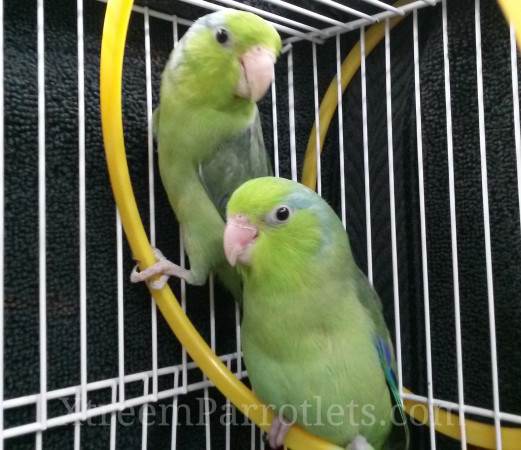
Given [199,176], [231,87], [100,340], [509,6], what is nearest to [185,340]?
[100,340]

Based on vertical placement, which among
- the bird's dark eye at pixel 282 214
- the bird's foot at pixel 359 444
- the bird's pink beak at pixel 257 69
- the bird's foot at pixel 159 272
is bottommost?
the bird's foot at pixel 359 444

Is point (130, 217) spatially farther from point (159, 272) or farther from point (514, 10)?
point (514, 10)

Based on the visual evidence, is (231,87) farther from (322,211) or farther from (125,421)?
(125,421)

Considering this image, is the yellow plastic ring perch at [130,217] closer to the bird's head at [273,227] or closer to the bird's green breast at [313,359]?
the bird's green breast at [313,359]

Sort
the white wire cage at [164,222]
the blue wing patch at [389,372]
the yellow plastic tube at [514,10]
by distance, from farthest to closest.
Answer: the blue wing patch at [389,372] < the white wire cage at [164,222] < the yellow plastic tube at [514,10]

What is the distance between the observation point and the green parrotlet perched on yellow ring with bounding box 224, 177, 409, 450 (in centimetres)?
86

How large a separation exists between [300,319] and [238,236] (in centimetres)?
17

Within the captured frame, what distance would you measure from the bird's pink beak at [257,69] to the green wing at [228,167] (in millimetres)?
106

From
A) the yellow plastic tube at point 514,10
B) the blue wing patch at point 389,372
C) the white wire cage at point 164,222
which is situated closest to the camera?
the yellow plastic tube at point 514,10

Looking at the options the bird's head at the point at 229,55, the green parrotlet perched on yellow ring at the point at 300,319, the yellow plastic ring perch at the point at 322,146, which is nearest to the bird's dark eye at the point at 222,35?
the bird's head at the point at 229,55

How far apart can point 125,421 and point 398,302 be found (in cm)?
57

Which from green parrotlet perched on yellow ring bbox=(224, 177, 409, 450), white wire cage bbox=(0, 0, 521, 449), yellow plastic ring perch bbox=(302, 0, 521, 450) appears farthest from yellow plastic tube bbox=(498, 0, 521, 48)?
green parrotlet perched on yellow ring bbox=(224, 177, 409, 450)

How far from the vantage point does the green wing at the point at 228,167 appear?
0.99 meters

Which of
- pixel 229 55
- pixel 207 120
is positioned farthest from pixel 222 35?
pixel 207 120
